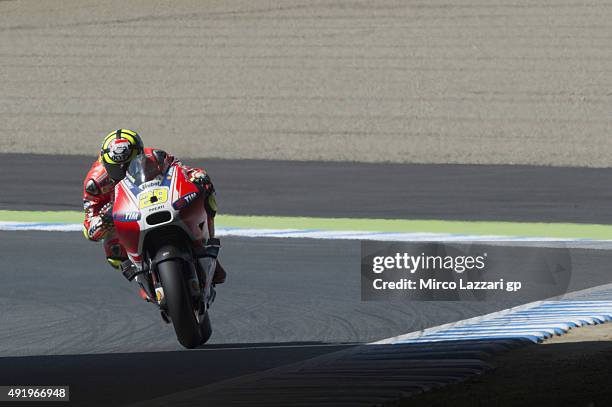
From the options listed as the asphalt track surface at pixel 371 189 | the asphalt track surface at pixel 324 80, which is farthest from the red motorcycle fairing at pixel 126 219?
the asphalt track surface at pixel 324 80

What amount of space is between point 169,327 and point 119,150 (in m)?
1.63

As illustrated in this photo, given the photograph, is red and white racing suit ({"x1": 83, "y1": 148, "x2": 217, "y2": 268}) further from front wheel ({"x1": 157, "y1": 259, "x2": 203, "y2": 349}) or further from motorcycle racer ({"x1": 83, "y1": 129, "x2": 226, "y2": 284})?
front wheel ({"x1": 157, "y1": 259, "x2": 203, "y2": 349})

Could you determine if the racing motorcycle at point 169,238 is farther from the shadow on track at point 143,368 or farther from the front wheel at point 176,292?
the shadow on track at point 143,368

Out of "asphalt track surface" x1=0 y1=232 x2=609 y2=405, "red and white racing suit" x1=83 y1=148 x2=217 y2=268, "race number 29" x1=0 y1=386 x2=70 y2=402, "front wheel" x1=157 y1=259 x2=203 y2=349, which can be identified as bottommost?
"asphalt track surface" x1=0 y1=232 x2=609 y2=405

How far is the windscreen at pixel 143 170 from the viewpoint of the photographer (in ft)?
33.4

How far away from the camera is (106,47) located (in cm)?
4372

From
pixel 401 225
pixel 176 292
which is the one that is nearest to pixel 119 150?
pixel 176 292

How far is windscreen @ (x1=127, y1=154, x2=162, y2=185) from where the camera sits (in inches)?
401

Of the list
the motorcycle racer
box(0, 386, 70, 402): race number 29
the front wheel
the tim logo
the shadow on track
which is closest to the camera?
box(0, 386, 70, 402): race number 29

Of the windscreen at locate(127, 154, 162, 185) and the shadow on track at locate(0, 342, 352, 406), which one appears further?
the windscreen at locate(127, 154, 162, 185)

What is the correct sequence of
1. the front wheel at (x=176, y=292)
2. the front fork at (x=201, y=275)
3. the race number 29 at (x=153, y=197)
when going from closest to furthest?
the front wheel at (x=176, y=292) < the race number 29 at (x=153, y=197) < the front fork at (x=201, y=275)

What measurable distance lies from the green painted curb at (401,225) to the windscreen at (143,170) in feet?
29.4

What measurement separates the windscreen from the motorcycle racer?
0.14 feet

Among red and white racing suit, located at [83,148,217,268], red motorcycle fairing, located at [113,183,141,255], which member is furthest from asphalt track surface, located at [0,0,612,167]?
red motorcycle fairing, located at [113,183,141,255]
